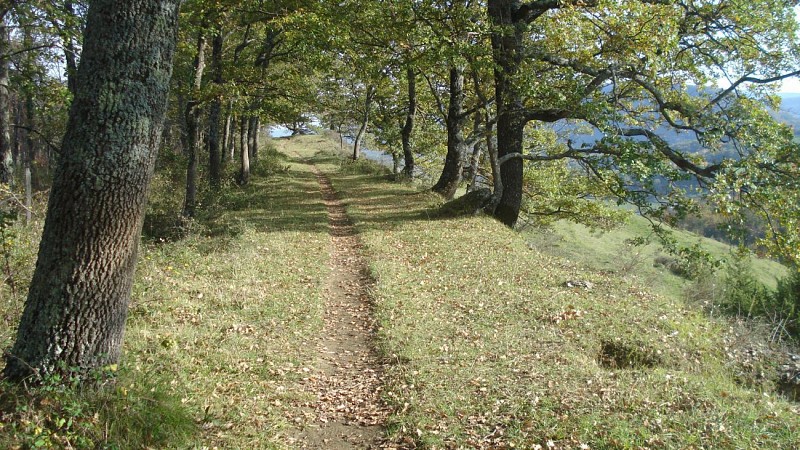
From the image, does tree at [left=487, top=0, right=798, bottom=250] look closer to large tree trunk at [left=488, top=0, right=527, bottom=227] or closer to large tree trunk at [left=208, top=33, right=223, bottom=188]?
large tree trunk at [left=488, top=0, right=527, bottom=227]

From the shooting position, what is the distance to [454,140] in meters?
21.5

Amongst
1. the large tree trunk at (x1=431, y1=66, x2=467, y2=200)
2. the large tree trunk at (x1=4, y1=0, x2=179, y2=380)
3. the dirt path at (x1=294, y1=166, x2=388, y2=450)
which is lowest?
the dirt path at (x1=294, y1=166, x2=388, y2=450)

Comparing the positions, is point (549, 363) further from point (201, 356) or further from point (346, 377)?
point (201, 356)

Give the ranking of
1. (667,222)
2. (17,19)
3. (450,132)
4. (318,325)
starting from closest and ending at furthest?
(318,325), (17,19), (667,222), (450,132)

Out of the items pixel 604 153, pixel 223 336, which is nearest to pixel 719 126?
pixel 604 153

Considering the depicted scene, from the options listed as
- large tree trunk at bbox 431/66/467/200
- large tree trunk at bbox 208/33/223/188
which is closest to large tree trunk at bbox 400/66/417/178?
large tree trunk at bbox 431/66/467/200

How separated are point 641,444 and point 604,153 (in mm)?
9490

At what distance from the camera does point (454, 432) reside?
5.79 metres

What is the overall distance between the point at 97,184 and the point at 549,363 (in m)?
6.34

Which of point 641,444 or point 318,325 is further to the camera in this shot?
point 318,325

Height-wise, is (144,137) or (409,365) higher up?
(144,137)

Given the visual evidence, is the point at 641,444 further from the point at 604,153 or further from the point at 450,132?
the point at 450,132

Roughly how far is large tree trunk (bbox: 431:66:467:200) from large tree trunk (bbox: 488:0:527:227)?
9.32ft

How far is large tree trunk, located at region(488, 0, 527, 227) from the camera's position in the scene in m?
15.3
